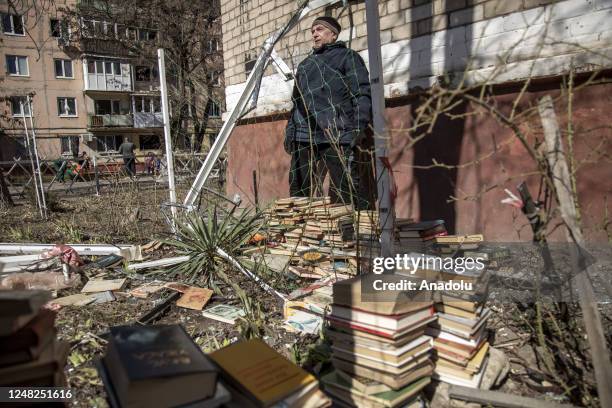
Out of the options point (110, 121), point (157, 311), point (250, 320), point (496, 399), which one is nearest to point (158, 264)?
point (157, 311)

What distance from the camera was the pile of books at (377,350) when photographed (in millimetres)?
1829

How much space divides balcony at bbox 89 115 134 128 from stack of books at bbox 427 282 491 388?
133ft

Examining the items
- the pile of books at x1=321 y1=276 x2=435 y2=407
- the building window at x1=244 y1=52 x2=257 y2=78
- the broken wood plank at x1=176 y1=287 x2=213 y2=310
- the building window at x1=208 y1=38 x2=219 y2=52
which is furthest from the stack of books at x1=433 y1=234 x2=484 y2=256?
the building window at x1=208 y1=38 x2=219 y2=52

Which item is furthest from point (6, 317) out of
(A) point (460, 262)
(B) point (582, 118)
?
(B) point (582, 118)

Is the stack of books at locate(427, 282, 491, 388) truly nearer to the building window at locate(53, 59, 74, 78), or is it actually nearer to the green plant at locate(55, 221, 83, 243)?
the green plant at locate(55, 221, 83, 243)

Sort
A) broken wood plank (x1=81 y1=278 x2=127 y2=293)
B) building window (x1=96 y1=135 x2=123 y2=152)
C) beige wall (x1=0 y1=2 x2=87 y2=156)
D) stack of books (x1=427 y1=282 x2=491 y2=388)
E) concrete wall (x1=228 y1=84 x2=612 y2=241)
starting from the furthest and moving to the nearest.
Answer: building window (x1=96 y1=135 x2=123 y2=152) < beige wall (x1=0 y1=2 x2=87 y2=156) < broken wood plank (x1=81 y1=278 x2=127 y2=293) < concrete wall (x1=228 y1=84 x2=612 y2=241) < stack of books (x1=427 y1=282 x2=491 y2=388)

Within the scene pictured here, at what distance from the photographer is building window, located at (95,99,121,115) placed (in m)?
38.6

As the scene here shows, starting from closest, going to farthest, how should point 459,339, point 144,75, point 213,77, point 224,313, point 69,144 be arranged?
point 459,339, point 224,313, point 213,77, point 69,144, point 144,75

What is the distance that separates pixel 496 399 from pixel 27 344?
6.12ft

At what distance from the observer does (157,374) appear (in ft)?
4.43

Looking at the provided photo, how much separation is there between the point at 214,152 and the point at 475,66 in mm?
2820

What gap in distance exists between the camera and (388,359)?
1.84 m

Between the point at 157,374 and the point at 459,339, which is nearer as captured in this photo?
the point at 157,374

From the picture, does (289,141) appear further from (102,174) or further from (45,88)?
(45,88)
